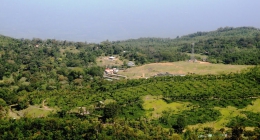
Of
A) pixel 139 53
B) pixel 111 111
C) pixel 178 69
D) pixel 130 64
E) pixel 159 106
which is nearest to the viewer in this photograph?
pixel 111 111

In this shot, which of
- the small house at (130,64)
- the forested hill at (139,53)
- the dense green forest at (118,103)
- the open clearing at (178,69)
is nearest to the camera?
the dense green forest at (118,103)

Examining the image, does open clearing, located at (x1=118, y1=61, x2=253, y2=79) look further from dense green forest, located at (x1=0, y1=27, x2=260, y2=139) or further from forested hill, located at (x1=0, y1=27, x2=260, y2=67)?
forested hill, located at (x1=0, y1=27, x2=260, y2=67)

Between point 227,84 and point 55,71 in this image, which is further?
point 55,71

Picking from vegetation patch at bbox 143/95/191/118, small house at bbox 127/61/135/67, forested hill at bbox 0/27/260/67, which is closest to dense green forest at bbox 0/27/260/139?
vegetation patch at bbox 143/95/191/118

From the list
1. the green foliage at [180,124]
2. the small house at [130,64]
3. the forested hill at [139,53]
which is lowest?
the green foliage at [180,124]

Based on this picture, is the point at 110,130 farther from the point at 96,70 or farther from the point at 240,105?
the point at 96,70

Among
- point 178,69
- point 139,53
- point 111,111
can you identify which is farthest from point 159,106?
point 139,53

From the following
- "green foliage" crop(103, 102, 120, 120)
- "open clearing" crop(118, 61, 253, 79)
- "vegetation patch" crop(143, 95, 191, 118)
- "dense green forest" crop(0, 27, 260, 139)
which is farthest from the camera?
"open clearing" crop(118, 61, 253, 79)

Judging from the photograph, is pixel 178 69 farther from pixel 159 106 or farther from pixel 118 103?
pixel 118 103

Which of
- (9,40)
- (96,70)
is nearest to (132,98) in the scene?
(96,70)

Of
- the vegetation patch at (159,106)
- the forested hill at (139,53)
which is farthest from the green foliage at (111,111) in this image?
the forested hill at (139,53)

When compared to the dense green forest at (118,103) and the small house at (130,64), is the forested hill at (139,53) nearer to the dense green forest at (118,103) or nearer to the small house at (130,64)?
the small house at (130,64)
